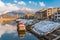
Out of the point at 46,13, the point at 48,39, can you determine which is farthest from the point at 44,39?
the point at 46,13

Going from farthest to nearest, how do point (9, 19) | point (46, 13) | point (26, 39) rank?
point (9, 19)
point (46, 13)
point (26, 39)

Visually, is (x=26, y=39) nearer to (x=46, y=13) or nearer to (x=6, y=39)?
(x=6, y=39)

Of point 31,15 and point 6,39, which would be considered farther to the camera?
point 31,15

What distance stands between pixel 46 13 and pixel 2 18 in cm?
410

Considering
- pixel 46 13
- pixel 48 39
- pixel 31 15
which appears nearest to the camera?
pixel 48 39

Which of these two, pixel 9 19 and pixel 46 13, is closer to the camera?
pixel 46 13

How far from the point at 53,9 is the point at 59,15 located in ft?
11.2

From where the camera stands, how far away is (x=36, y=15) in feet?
50.0

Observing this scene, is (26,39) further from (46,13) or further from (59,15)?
(46,13)

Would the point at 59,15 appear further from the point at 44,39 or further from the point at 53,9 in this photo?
the point at 44,39

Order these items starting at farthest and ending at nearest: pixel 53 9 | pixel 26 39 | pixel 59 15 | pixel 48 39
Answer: pixel 53 9, pixel 59 15, pixel 26 39, pixel 48 39

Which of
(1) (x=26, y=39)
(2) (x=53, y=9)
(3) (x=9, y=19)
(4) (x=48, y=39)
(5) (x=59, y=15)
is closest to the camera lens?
(4) (x=48, y=39)

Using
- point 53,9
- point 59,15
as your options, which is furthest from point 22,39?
point 53,9

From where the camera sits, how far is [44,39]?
4375 millimetres
